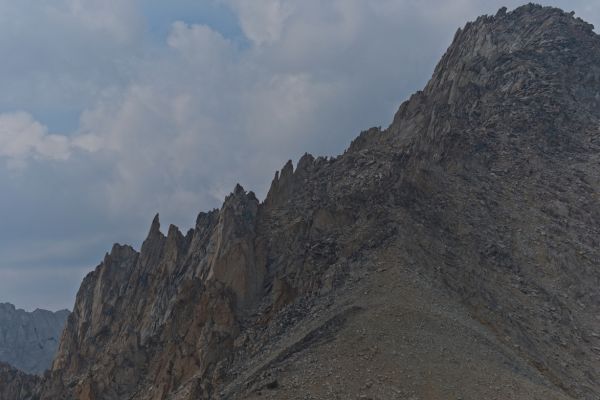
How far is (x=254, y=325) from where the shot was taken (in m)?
47.3

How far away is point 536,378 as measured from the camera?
131ft

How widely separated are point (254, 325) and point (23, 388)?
50.6m

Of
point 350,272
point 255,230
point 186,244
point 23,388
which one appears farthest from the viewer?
point 23,388

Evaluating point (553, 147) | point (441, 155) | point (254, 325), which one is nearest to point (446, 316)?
point (254, 325)

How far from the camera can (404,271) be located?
4425cm

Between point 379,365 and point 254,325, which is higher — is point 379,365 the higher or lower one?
the lower one

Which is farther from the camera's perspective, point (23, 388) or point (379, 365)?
point (23, 388)

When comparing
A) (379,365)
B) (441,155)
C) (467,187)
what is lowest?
(379,365)

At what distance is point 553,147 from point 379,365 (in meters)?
46.8

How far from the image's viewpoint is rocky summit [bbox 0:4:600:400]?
1469 inches

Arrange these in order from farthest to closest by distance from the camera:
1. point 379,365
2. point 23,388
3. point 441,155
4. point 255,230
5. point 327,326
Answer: point 23,388 → point 441,155 → point 255,230 → point 327,326 → point 379,365

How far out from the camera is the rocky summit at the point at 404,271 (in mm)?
37312

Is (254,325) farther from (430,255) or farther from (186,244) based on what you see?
(186,244)

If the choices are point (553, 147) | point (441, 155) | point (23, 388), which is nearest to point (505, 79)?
point (553, 147)
